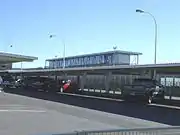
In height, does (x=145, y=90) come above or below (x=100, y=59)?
below

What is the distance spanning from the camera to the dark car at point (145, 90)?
30.6 metres

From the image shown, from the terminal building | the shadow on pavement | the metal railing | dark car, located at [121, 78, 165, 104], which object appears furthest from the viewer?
the terminal building

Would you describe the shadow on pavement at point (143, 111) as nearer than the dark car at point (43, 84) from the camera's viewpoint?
Yes

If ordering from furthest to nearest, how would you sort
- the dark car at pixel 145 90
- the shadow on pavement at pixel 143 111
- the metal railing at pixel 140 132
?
the dark car at pixel 145 90, the shadow on pavement at pixel 143 111, the metal railing at pixel 140 132

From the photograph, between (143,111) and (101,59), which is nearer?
(143,111)

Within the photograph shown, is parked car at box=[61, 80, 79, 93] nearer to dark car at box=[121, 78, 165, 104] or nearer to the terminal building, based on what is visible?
dark car at box=[121, 78, 165, 104]

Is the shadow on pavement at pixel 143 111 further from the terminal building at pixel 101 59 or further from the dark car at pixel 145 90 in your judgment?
the terminal building at pixel 101 59

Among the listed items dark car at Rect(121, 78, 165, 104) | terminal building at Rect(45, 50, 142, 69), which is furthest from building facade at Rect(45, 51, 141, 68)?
dark car at Rect(121, 78, 165, 104)

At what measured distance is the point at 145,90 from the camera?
30562 millimetres

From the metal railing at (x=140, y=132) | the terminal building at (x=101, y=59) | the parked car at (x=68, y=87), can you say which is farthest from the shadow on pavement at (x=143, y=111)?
the terminal building at (x=101, y=59)

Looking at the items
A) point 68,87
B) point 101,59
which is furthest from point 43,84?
point 101,59

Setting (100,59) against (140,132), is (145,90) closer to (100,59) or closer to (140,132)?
(140,132)

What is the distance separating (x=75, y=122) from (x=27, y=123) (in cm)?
198

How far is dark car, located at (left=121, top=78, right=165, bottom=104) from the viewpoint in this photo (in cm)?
3064
